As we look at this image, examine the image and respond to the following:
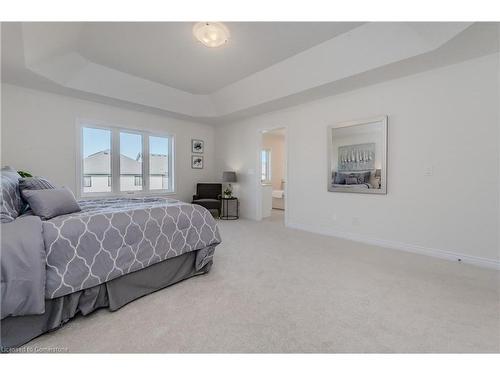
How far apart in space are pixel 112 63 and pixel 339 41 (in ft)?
10.9

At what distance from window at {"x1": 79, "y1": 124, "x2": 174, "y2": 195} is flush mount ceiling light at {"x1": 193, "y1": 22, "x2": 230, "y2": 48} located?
2959 mm

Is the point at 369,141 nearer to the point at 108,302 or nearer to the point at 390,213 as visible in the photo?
the point at 390,213

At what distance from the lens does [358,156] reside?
145 inches

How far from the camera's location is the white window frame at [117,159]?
4227 millimetres

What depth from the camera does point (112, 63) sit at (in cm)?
362

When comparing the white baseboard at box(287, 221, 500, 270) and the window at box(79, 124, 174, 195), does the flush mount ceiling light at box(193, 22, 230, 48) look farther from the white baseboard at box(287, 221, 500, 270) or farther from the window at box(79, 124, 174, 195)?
the white baseboard at box(287, 221, 500, 270)

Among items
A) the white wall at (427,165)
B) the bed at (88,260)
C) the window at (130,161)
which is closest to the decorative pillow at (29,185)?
the bed at (88,260)

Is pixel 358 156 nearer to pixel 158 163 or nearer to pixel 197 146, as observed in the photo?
pixel 197 146

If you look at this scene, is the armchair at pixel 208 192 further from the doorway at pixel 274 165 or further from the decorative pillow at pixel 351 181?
the decorative pillow at pixel 351 181

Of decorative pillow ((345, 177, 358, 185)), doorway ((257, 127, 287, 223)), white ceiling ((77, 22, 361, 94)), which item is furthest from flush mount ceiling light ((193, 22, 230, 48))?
doorway ((257, 127, 287, 223))

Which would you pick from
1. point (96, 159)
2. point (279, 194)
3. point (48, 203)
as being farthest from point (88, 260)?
point (279, 194)

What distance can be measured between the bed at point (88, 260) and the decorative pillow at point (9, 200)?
0.07m

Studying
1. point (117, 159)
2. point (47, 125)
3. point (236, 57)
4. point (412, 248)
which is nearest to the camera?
point (412, 248)

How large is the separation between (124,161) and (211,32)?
131 inches
